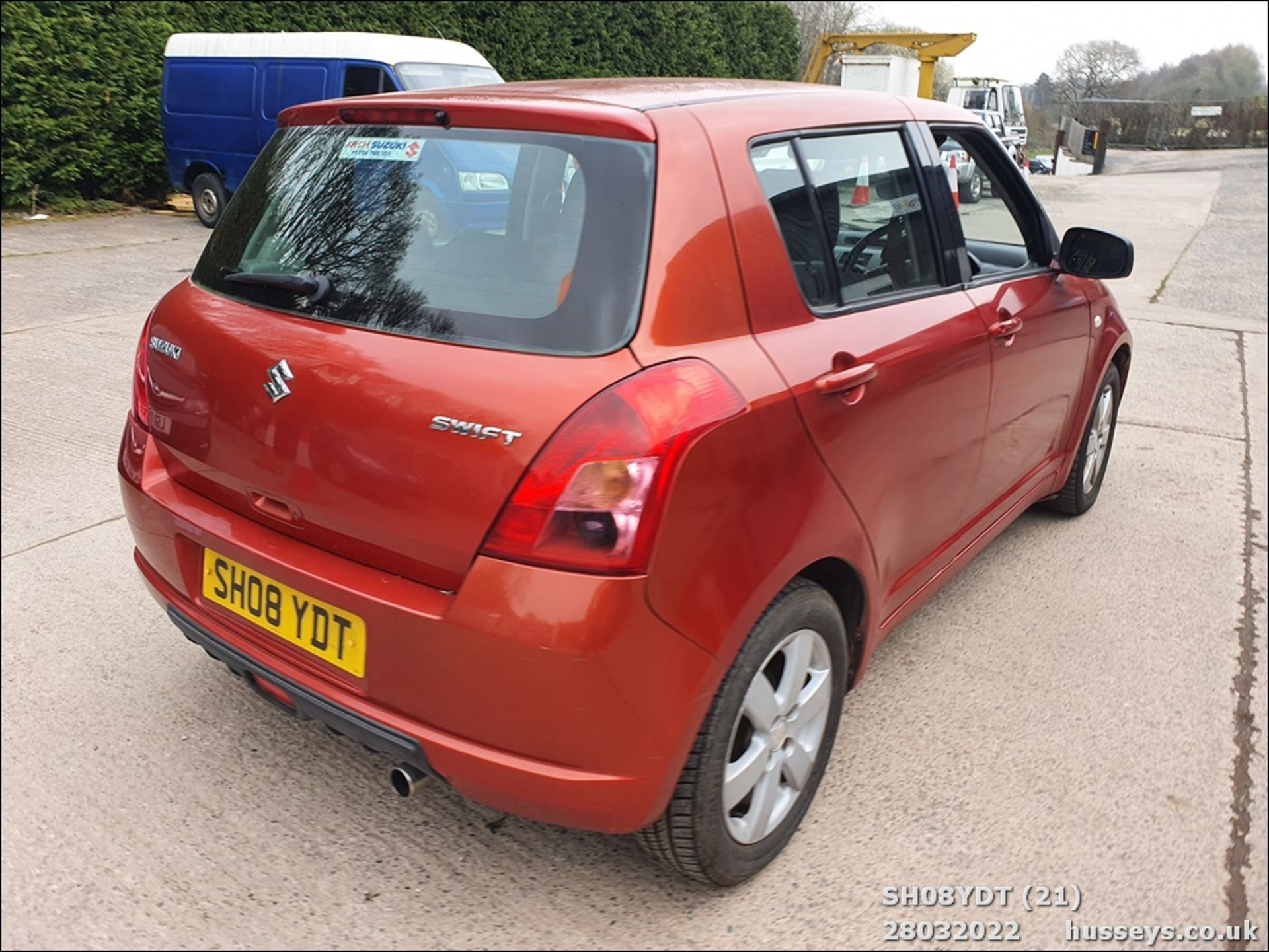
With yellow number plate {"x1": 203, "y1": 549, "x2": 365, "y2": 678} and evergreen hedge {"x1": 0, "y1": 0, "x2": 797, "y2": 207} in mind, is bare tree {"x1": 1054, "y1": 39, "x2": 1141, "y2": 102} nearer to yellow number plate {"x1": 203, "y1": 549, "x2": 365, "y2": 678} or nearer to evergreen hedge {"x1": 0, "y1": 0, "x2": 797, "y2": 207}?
evergreen hedge {"x1": 0, "y1": 0, "x2": 797, "y2": 207}

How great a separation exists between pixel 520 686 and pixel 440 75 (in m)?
10.7

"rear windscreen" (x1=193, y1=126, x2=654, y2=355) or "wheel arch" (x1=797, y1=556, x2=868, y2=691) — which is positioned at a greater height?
"rear windscreen" (x1=193, y1=126, x2=654, y2=355)

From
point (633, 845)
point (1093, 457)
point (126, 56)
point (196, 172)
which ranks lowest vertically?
point (633, 845)

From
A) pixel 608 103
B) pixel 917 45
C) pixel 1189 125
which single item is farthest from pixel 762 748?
pixel 1189 125

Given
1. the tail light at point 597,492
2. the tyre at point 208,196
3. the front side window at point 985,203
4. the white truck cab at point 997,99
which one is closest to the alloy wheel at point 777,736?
the tail light at point 597,492

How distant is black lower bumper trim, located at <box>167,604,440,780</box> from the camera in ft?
6.55

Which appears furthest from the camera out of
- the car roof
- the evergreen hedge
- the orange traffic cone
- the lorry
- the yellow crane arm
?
the yellow crane arm

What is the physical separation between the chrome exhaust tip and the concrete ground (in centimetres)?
35

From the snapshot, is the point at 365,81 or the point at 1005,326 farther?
the point at 365,81

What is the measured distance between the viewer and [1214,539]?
4.40m

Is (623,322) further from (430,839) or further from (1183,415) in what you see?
(1183,415)

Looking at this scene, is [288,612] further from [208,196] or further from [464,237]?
[208,196]

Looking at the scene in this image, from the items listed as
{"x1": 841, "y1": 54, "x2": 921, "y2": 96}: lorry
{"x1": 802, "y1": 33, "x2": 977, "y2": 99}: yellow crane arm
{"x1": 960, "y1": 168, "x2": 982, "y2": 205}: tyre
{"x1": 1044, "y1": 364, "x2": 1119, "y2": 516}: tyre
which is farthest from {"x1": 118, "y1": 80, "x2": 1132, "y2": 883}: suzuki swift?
{"x1": 802, "y1": 33, "x2": 977, "y2": 99}: yellow crane arm

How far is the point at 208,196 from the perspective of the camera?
1223cm
